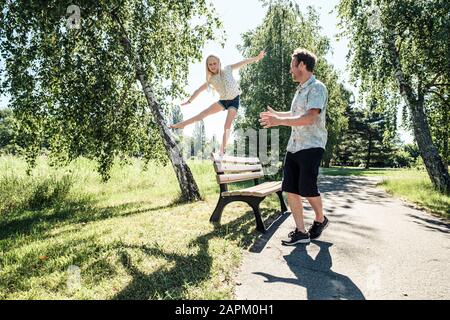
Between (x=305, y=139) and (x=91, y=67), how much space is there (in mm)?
5416

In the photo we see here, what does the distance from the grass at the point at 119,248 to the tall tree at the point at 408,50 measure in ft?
18.4

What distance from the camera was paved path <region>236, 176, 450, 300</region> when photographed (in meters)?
2.86

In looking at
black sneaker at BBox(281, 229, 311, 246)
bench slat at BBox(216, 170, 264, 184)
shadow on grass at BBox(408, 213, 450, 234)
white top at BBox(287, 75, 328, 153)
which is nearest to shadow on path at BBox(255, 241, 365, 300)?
black sneaker at BBox(281, 229, 311, 246)

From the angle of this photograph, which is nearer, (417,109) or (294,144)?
(294,144)

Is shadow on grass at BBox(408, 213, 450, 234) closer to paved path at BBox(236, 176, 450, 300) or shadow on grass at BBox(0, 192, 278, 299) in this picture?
paved path at BBox(236, 176, 450, 300)

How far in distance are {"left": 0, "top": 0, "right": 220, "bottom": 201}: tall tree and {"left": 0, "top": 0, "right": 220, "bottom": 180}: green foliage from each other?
20 mm

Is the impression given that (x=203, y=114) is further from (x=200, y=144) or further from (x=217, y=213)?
(x=200, y=144)

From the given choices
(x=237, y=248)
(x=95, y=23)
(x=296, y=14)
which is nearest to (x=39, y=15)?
(x=95, y=23)

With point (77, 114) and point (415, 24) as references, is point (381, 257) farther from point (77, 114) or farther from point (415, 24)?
point (415, 24)

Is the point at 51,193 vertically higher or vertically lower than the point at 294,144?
lower

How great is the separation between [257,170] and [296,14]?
11.5m

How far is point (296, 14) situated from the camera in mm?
15523
